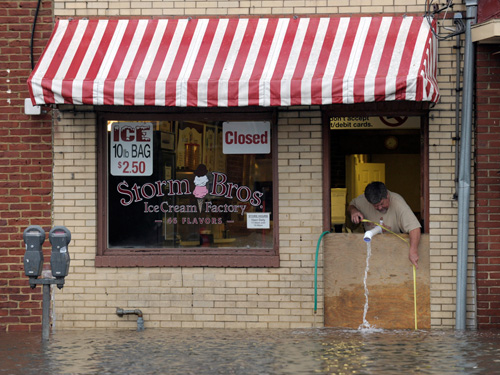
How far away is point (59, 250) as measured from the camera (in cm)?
976

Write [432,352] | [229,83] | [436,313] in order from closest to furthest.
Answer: [432,352] → [229,83] → [436,313]

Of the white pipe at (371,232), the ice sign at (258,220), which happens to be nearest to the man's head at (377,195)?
the white pipe at (371,232)

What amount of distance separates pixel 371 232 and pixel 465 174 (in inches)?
49.7

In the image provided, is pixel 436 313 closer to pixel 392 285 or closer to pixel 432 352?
pixel 392 285

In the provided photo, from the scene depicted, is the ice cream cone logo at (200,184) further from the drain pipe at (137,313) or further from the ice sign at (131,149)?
the drain pipe at (137,313)

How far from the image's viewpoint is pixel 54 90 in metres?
10.2

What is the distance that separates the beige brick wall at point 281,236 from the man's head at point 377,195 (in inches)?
21.2

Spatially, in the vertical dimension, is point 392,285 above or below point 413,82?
below

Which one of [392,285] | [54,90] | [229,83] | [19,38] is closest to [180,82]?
[229,83]

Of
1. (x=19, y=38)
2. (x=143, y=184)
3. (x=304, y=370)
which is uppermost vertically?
(x=19, y=38)

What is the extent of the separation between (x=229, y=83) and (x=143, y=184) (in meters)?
1.97

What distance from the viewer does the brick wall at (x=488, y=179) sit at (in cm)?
1076

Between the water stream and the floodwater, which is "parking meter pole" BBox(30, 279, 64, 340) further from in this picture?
the water stream

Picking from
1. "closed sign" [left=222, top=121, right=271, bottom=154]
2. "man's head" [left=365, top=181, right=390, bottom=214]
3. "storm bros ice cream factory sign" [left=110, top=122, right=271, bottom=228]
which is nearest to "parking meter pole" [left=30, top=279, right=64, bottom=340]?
"storm bros ice cream factory sign" [left=110, top=122, right=271, bottom=228]
